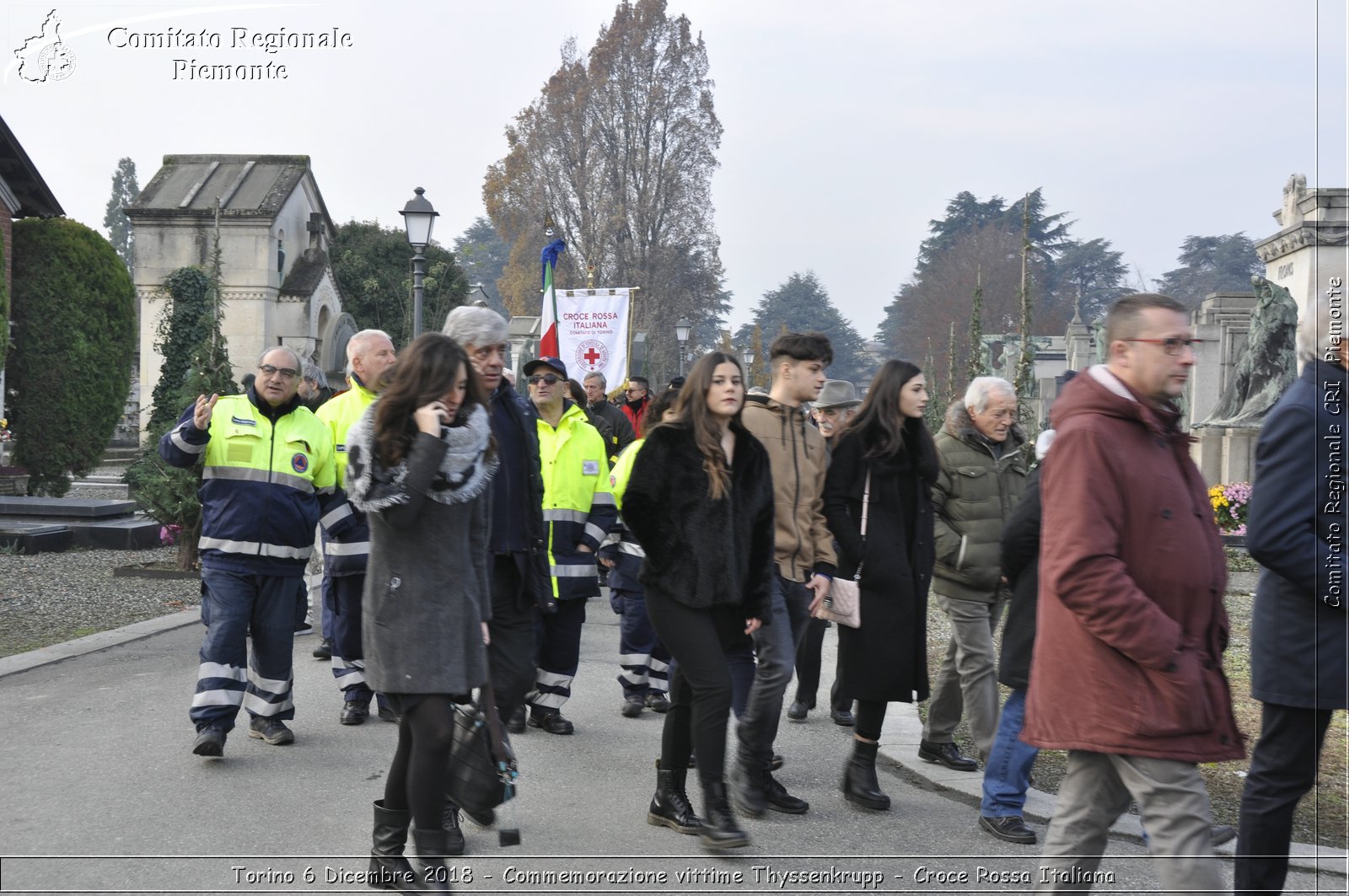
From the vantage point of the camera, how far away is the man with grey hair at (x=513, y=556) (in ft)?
19.7

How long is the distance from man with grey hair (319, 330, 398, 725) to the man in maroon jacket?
4107 mm

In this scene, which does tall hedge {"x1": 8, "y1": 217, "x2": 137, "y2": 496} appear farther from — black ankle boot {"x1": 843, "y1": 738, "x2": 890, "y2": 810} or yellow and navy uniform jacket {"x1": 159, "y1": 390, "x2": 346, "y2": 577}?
black ankle boot {"x1": 843, "y1": 738, "x2": 890, "y2": 810}

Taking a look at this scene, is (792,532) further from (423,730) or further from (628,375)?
(628,375)

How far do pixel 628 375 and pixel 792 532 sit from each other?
10.6m

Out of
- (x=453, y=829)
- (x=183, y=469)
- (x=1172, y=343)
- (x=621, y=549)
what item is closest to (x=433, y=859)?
(x=453, y=829)

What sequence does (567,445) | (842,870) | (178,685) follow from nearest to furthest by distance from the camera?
1. (842,870)
2. (567,445)
3. (178,685)

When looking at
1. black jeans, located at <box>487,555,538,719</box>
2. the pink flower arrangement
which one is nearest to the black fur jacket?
black jeans, located at <box>487,555,538,719</box>

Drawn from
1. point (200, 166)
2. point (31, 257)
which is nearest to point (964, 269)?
point (200, 166)

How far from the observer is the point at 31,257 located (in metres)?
22.6

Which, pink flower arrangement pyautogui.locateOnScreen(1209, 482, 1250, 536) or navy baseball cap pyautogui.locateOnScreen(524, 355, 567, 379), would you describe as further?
pink flower arrangement pyautogui.locateOnScreen(1209, 482, 1250, 536)

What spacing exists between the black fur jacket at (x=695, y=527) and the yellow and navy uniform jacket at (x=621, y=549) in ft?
3.17

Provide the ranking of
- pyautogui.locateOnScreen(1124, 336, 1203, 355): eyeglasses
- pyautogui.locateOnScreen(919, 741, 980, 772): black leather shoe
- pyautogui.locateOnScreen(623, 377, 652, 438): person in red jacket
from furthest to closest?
pyautogui.locateOnScreen(623, 377, 652, 438): person in red jacket < pyautogui.locateOnScreen(919, 741, 980, 772): black leather shoe < pyautogui.locateOnScreen(1124, 336, 1203, 355): eyeglasses

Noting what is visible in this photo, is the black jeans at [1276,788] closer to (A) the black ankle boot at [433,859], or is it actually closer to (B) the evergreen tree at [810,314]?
(A) the black ankle boot at [433,859]

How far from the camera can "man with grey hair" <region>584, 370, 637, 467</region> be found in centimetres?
1138
